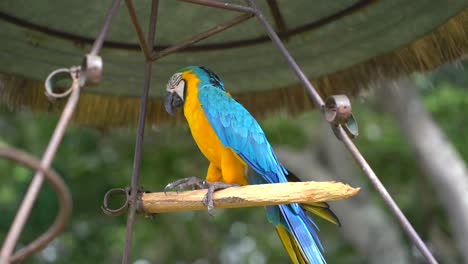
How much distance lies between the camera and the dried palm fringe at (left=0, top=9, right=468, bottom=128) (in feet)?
6.73

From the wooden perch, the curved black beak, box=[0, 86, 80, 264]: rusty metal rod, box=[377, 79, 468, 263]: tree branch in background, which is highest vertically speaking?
box=[377, 79, 468, 263]: tree branch in background

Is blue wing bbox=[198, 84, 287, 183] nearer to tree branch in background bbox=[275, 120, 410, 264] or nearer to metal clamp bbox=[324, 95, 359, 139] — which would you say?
metal clamp bbox=[324, 95, 359, 139]

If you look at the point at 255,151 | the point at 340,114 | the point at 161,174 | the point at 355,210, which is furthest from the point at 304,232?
the point at 161,174

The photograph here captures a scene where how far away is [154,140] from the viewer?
6605mm

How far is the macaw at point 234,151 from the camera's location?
1.84 meters

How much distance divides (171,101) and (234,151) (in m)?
0.28

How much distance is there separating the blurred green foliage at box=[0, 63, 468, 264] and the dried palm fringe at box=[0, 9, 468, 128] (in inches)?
137

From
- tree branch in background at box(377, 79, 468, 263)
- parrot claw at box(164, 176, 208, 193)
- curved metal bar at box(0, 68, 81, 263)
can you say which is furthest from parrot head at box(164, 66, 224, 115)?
tree branch in background at box(377, 79, 468, 263)

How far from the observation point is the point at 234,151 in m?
1.96

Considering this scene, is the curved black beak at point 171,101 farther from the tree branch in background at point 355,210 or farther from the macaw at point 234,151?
the tree branch in background at point 355,210

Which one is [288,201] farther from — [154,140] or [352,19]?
[154,140]

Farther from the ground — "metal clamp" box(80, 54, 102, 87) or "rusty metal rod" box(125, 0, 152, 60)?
"rusty metal rod" box(125, 0, 152, 60)

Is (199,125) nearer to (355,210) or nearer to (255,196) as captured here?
(255,196)

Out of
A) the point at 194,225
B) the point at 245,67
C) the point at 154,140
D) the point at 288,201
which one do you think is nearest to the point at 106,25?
the point at 288,201
